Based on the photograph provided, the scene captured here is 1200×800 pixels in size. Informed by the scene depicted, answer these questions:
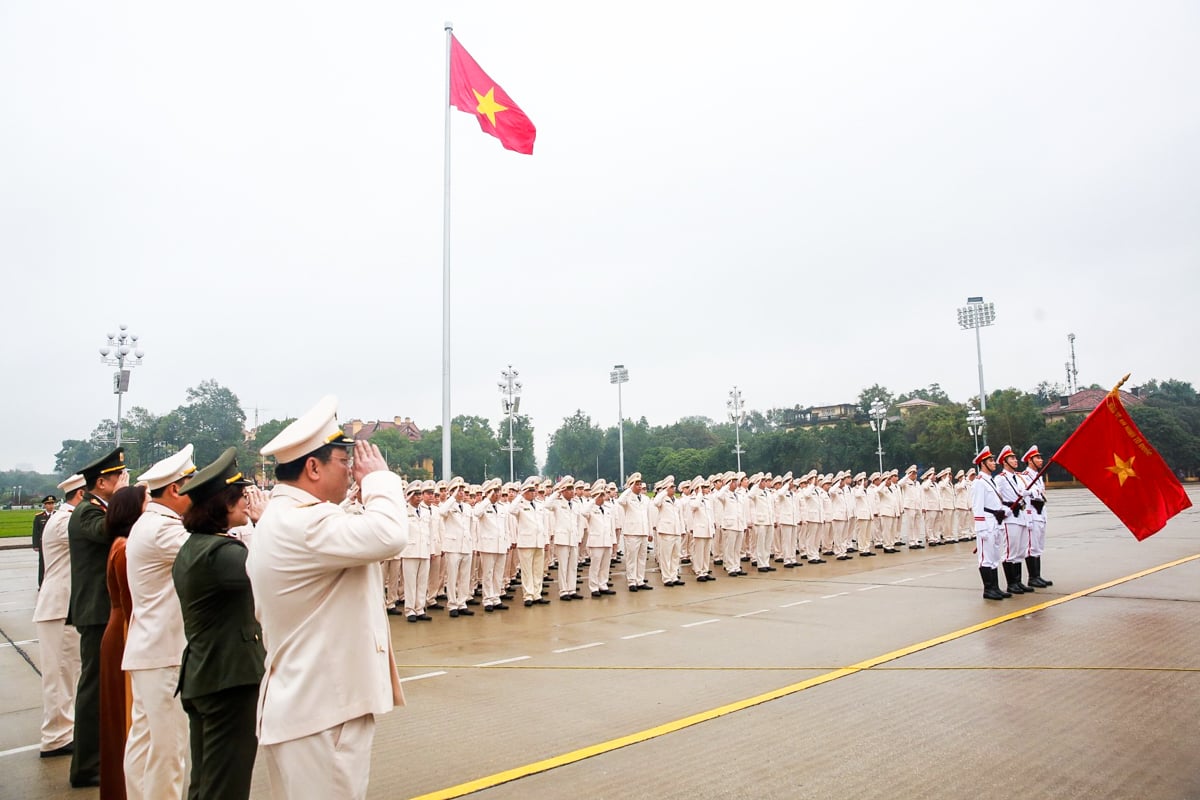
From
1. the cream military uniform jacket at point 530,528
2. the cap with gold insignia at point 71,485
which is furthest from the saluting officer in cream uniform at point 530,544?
the cap with gold insignia at point 71,485

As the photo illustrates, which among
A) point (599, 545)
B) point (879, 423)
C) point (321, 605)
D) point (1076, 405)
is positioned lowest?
point (599, 545)

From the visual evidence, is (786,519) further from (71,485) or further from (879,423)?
(879,423)

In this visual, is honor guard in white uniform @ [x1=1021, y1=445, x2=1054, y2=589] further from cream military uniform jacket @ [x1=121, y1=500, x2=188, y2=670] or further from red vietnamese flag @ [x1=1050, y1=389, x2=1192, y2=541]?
cream military uniform jacket @ [x1=121, y1=500, x2=188, y2=670]

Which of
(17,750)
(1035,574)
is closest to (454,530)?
(17,750)

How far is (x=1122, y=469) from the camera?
29.8 feet

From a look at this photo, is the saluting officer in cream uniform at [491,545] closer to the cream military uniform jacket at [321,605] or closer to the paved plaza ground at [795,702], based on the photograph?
the paved plaza ground at [795,702]

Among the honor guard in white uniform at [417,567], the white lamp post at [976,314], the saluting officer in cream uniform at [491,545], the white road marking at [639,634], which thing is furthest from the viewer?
the white lamp post at [976,314]

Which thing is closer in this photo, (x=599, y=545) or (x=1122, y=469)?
(x=1122, y=469)

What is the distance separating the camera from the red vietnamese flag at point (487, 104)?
1456 cm

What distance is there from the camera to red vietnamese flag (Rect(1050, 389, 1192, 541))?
9.02 meters

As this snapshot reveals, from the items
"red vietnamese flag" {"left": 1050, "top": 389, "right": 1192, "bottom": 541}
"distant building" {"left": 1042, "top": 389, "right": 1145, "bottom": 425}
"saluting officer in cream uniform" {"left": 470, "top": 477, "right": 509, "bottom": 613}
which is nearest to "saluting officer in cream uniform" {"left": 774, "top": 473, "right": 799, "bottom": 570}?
"saluting officer in cream uniform" {"left": 470, "top": 477, "right": 509, "bottom": 613}

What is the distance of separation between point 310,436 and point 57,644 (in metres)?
4.23

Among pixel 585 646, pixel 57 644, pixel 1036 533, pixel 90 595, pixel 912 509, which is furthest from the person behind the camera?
pixel 912 509

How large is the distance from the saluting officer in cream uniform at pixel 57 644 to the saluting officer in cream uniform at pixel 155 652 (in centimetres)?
190
